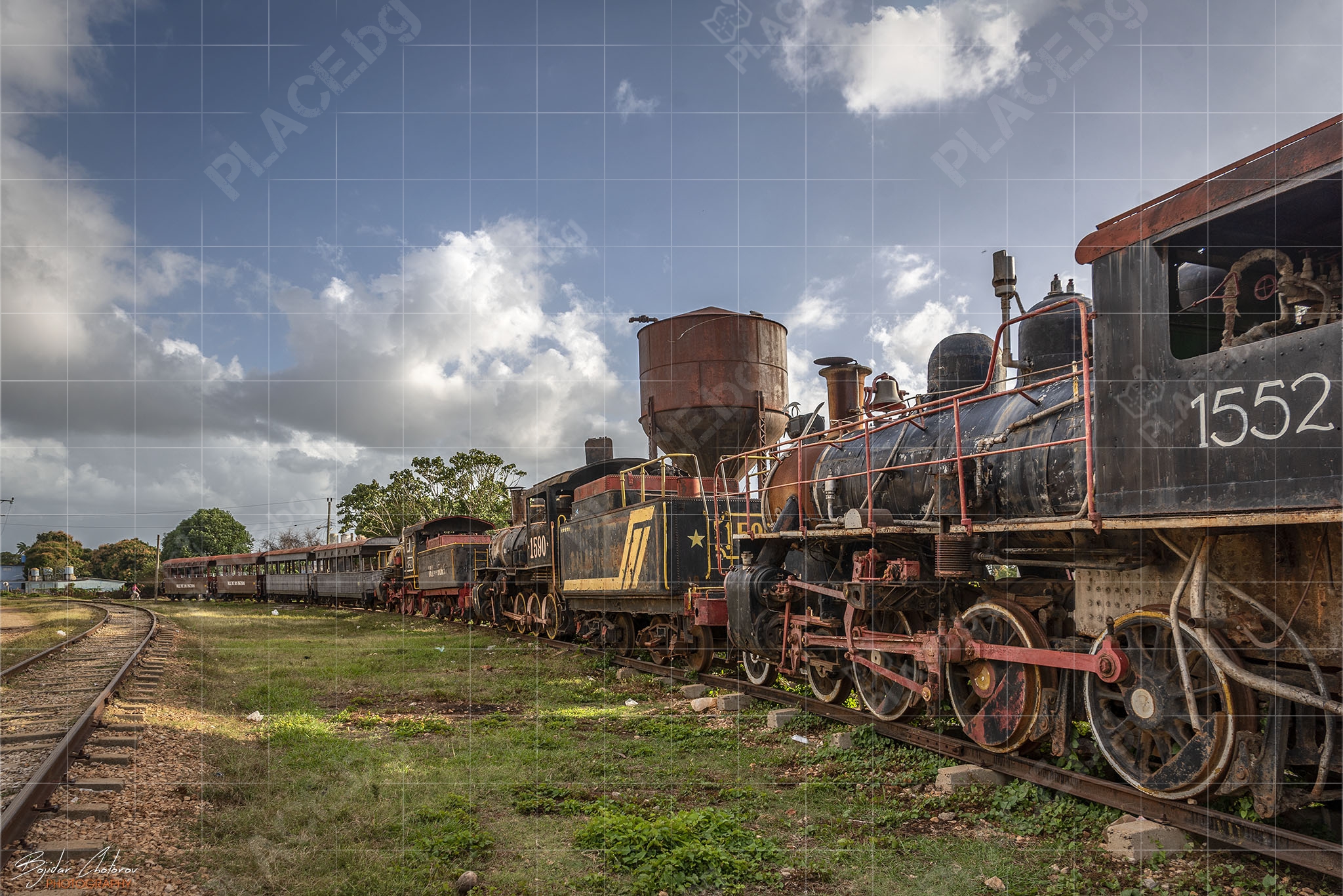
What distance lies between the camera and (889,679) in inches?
304

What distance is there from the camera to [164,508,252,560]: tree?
59281 mm

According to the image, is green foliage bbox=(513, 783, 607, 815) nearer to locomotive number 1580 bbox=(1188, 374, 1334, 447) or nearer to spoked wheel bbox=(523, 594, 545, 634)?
locomotive number 1580 bbox=(1188, 374, 1334, 447)

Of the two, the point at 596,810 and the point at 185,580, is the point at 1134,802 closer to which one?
the point at 596,810

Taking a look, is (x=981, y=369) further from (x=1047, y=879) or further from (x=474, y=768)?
(x=474, y=768)

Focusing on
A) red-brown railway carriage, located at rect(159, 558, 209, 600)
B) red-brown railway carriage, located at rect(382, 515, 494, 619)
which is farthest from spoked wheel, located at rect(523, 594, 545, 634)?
red-brown railway carriage, located at rect(159, 558, 209, 600)

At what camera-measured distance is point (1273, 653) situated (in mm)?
4465

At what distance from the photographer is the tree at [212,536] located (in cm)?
5928

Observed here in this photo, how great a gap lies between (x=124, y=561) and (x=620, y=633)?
6139 centimetres

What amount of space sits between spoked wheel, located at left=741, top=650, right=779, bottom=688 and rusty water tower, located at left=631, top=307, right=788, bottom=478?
509 centimetres

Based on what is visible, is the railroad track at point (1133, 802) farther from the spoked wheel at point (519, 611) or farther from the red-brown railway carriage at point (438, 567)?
the red-brown railway carriage at point (438, 567)

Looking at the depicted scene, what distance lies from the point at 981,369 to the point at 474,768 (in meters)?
6.28

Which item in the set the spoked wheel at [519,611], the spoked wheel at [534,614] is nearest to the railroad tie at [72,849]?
the spoked wheel at [534,614]

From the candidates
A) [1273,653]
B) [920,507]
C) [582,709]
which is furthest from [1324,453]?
[582,709]

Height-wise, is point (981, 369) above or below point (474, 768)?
above
